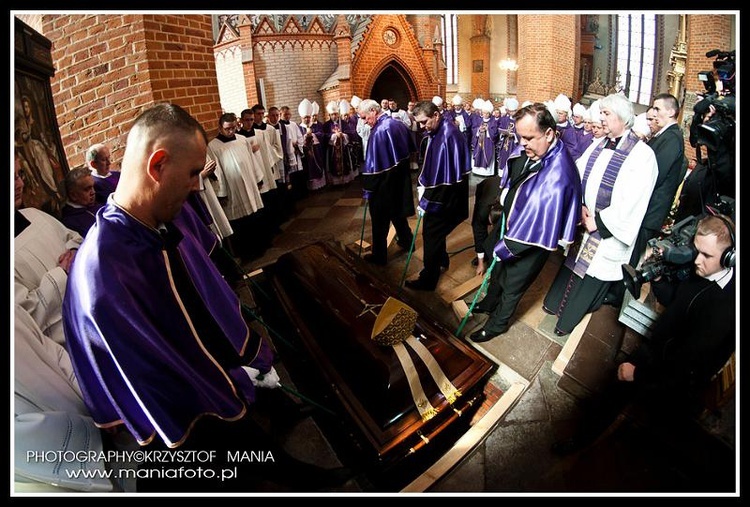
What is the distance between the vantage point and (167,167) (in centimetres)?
130

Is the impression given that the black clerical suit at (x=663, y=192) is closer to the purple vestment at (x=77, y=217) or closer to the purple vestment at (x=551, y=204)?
the purple vestment at (x=551, y=204)

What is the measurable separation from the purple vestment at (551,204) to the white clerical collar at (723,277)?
102cm

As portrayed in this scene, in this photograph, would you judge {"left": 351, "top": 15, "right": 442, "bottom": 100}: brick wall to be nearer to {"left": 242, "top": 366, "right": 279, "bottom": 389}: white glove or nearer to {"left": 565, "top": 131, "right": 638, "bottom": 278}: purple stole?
{"left": 565, "top": 131, "right": 638, "bottom": 278}: purple stole

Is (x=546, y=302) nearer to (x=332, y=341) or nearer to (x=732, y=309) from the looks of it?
(x=732, y=309)

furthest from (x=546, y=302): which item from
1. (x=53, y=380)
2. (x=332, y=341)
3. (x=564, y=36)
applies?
(x=564, y=36)

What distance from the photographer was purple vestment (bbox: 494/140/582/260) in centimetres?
264

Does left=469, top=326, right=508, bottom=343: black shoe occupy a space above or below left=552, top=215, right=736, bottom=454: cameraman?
below

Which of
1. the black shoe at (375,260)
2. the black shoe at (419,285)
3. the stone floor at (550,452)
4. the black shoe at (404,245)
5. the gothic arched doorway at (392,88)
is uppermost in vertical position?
the gothic arched doorway at (392,88)

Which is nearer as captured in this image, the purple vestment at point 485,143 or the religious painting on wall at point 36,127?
the religious painting on wall at point 36,127

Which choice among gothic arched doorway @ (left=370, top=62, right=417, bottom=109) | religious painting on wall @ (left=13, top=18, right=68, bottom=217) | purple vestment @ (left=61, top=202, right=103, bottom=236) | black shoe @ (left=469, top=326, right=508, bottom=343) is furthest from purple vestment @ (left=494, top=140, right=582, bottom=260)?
gothic arched doorway @ (left=370, top=62, right=417, bottom=109)

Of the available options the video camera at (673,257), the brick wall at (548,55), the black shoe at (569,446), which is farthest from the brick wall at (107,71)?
Result: the brick wall at (548,55)

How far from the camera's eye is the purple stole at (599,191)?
2.85 metres

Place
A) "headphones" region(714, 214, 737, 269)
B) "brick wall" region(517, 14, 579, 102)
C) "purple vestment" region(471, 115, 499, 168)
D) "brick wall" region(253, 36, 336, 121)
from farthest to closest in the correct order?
1. "brick wall" region(253, 36, 336, 121)
2. "brick wall" region(517, 14, 579, 102)
3. "purple vestment" region(471, 115, 499, 168)
4. "headphones" region(714, 214, 737, 269)

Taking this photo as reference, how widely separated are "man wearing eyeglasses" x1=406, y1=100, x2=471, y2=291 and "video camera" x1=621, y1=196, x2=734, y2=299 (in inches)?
77.0
